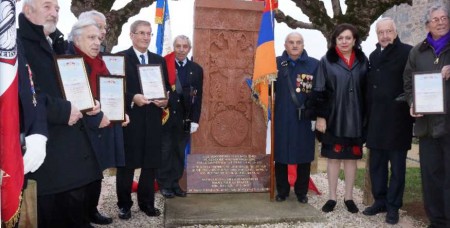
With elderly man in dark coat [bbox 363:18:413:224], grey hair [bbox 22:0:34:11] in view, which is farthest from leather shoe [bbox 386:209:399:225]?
grey hair [bbox 22:0:34:11]

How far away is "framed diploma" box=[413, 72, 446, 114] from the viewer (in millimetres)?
3656

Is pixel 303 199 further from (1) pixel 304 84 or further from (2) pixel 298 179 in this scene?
(1) pixel 304 84

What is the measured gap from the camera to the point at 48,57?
2590 millimetres

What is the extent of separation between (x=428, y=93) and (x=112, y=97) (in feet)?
8.98

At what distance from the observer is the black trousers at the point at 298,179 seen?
495 cm

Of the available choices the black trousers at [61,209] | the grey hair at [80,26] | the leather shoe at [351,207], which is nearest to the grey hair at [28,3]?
the grey hair at [80,26]

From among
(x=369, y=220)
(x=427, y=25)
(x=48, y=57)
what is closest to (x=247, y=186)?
(x=369, y=220)

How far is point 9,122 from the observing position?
187cm

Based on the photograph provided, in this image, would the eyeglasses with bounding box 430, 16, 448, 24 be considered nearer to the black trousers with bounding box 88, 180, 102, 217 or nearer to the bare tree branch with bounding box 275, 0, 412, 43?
the black trousers with bounding box 88, 180, 102, 217

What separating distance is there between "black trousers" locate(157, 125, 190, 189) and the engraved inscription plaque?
0.20 metres

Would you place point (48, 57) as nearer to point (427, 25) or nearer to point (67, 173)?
point (67, 173)

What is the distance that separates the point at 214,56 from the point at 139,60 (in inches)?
50.7

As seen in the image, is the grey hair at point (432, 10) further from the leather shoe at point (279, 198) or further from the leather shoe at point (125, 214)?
the leather shoe at point (125, 214)

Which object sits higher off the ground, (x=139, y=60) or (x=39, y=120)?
(x=139, y=60)
